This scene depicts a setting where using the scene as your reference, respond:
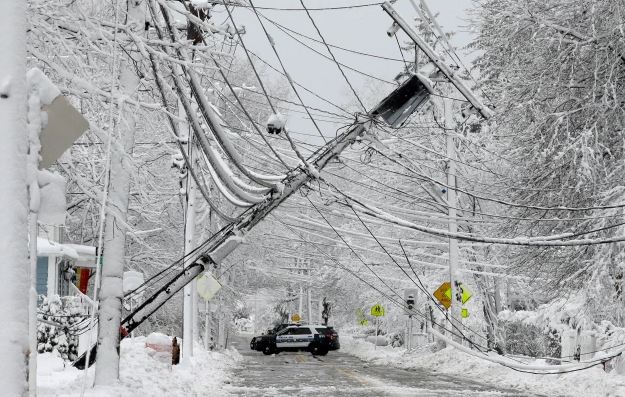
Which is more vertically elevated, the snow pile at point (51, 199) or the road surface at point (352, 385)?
the snow pile at point (51, 199)

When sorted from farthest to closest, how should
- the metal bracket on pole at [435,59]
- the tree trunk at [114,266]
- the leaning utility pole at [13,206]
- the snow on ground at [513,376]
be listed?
the snow on ground at [513,376], the tree trunk at [114,266], the metal bracket on pole at [435,59], the leaning utility pole at [13,206]

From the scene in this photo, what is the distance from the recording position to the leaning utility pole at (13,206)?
5.44 meters

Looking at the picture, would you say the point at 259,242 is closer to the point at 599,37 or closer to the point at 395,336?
the point at 395,336

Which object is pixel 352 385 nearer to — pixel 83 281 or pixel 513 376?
pixel 513 376

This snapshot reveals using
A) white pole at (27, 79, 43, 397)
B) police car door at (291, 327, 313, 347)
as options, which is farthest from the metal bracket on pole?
police car door at (291, 327, 313, 347)

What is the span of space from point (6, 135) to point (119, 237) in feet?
28.6

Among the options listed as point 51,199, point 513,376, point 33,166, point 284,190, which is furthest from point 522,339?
point 33,166

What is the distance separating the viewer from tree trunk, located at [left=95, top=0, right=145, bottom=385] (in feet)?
44.4

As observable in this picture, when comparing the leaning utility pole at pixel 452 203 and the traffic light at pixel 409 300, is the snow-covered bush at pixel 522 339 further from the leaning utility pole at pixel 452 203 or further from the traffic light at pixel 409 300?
the traffic light at pixel 409 300

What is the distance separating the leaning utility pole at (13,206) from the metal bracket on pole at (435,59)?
24.9ft

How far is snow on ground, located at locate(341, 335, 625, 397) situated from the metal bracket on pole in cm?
657

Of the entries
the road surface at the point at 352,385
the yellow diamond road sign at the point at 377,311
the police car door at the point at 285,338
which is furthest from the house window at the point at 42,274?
the police car door at the point at 285,338

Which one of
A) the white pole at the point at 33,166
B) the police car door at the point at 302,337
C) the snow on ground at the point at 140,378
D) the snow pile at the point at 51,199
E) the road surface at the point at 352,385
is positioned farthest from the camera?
the police car door at the point at 302,337

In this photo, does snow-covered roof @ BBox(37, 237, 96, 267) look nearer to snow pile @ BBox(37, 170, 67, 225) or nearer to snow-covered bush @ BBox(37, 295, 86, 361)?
snow-covered bush @ BBox(37, 295, 86, 361)
